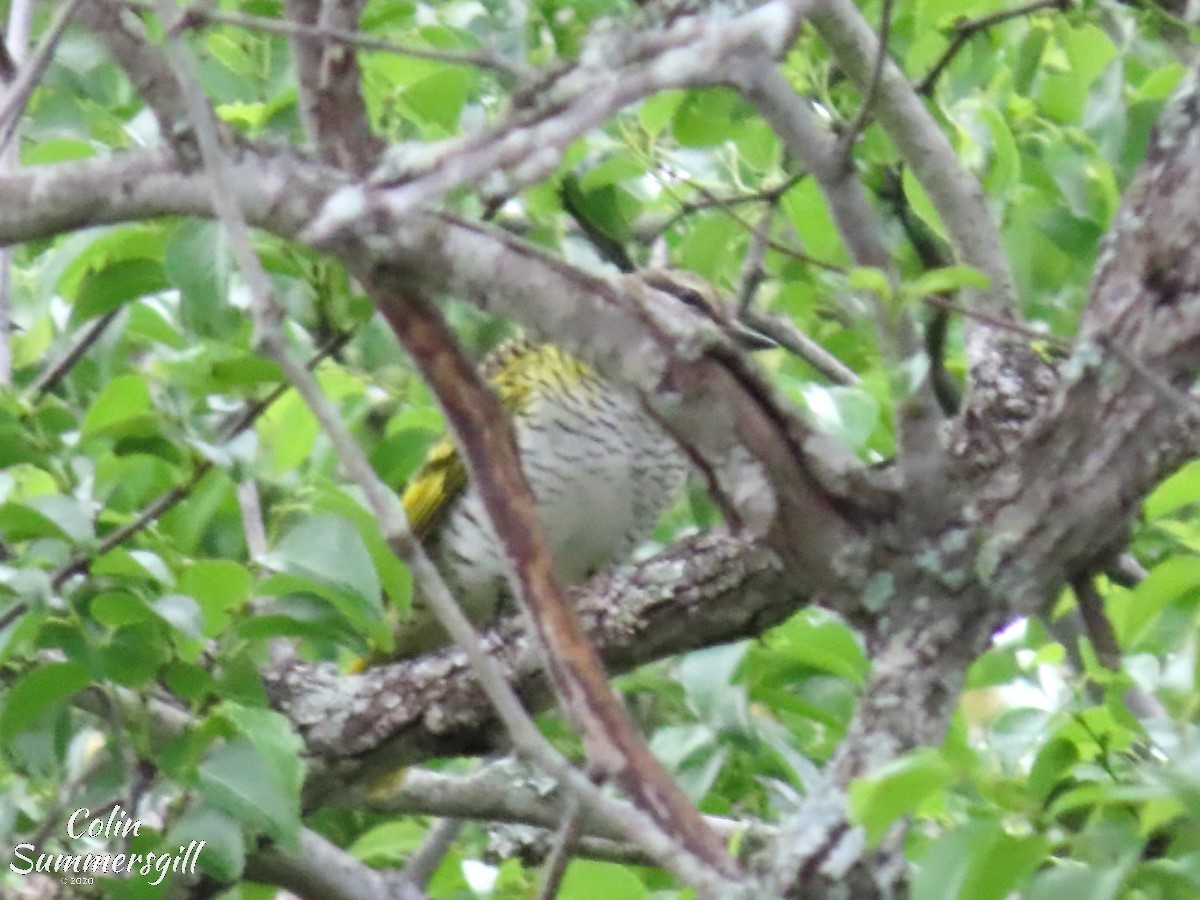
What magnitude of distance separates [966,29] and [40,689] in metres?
1.42

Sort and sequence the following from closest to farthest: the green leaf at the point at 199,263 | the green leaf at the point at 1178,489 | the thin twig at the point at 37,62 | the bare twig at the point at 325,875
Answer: the thin twig at the point at 37,62, the green leaf at the point at 1178,489, the green leaf at the point at 199,263, the bare twig at the point at 325,875

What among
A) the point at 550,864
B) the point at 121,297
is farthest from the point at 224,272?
the point at 550,864

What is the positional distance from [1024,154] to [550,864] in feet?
5.03

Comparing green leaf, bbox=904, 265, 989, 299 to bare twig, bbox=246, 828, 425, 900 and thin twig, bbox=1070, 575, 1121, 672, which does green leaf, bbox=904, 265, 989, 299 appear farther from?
bare twig, bbox=246, 828, 425, 900

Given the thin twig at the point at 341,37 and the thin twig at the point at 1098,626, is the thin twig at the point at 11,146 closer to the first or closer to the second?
the thin twig at the point at 341,37

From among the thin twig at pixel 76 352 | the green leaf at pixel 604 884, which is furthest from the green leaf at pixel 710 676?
the thin twig at pixel 76 352

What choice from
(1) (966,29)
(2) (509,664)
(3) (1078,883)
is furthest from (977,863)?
(1) (966,29)

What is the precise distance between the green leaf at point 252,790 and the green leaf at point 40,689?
16 cm

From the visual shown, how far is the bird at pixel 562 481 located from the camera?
3.07 meters

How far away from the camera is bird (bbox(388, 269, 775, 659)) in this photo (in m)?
3.07

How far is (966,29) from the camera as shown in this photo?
2268 millimetres

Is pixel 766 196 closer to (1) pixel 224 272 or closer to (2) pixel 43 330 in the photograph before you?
(1) pixel 224 272

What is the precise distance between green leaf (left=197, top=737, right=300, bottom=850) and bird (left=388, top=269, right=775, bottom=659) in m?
1.22

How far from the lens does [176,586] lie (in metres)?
1.80
